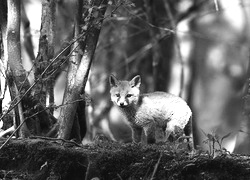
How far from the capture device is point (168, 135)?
995 centimetres

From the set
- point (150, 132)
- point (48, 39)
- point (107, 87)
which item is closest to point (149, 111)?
point (150, 132)

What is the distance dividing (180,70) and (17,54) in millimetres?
11139

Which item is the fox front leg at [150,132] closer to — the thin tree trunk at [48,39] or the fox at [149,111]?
the fox at [149,111]

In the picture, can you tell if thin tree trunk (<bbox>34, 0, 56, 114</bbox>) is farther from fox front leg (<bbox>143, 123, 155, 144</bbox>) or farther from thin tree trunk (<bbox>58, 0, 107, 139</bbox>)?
fox front leg (<bbox>143, 123, 155, 144</bbox>)

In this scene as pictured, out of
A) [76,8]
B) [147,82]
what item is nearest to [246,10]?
[147,82]

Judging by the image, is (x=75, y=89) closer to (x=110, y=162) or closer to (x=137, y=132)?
(x=110, y=162)

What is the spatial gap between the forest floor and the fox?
245cm

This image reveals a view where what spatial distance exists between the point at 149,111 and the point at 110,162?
3.38 m

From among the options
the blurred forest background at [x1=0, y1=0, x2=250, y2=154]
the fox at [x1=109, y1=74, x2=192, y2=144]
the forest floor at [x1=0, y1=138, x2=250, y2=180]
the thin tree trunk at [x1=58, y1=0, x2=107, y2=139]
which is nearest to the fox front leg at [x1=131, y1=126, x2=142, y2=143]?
the fox at [x1=109, y1=74, x2=192, y2=144]

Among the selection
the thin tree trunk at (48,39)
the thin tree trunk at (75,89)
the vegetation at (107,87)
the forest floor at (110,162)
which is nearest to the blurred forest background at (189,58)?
the vegetation at (107,87)

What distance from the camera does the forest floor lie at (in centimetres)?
658

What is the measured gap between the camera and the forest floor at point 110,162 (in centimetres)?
658

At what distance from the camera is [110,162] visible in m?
7.00

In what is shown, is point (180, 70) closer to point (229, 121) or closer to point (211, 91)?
point (211, 91)
